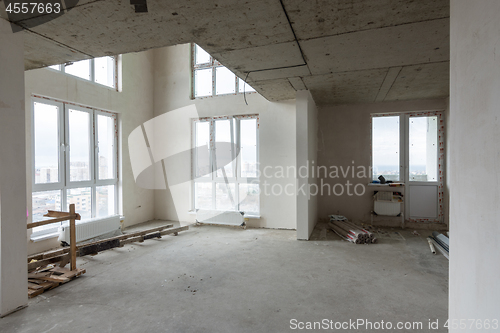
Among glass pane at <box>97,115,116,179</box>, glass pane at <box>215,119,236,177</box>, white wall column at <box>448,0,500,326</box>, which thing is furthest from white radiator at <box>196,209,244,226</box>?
white wall column at <box>448,0,500,326</box>

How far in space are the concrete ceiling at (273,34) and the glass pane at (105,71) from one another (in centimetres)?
229

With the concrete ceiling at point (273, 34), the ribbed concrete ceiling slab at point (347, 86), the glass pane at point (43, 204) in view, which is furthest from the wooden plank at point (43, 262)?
the ribbed concrete ceiling slab at point (347, 86)

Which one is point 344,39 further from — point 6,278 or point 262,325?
point 6,278

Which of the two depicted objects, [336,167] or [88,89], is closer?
[88,89]

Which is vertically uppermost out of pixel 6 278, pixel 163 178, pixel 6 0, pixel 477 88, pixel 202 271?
pixel 6 0

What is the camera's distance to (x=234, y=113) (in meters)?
6.70

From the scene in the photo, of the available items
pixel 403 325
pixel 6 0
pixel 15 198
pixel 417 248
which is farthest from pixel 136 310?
pixel 417 248

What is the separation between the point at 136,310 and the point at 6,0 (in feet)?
10.4

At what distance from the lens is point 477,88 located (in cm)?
141

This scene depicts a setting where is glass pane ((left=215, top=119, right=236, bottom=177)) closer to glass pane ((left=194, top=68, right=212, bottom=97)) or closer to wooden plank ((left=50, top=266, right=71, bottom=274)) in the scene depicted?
glass pane ((left=194, top=68, right=212, bottom=97))

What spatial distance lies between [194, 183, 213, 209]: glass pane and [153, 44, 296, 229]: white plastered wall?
20 centimetres

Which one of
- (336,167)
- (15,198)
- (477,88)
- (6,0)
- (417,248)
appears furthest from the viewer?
(336,167)

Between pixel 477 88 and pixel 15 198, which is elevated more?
pixel 477 88

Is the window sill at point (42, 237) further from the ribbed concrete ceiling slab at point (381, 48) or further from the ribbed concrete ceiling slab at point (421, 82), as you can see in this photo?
the ribbed concrete ceiling slab at point (421, 82)
